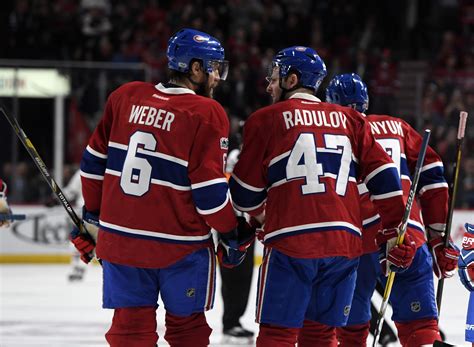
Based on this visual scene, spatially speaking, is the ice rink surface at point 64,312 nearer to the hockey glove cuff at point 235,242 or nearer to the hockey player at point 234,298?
the hockey player at point 234,298

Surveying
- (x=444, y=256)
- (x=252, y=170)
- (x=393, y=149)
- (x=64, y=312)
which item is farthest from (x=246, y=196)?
(x=64, y=312)

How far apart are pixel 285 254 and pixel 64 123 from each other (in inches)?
286

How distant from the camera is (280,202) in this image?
3.91 meters

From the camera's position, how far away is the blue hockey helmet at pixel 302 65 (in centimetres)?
403

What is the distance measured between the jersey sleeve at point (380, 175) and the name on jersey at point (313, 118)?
90mm

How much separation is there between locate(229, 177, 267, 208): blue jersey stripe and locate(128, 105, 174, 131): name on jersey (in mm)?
358

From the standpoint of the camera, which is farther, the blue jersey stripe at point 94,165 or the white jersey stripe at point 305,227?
the blue jersey stripe at point 94,165

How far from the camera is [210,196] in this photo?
Answer: 12.4 ft

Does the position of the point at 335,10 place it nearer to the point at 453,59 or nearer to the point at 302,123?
the point at 453,59

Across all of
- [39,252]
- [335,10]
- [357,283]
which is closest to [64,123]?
[39,252]

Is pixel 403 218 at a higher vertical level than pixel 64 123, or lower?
higher

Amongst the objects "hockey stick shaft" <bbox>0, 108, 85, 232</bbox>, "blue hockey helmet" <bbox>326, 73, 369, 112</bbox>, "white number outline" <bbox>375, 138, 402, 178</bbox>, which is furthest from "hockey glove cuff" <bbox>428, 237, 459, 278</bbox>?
"hockey stick shaft" <bbox>0, 108, 85, 232</bbox>

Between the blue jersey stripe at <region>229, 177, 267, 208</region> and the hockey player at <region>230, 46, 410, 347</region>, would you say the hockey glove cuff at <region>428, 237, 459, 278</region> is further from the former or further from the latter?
the blue jersey stripe at <region>229, 177, 267, 208</region>

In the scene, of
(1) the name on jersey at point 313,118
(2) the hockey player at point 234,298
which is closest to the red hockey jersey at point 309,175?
(1) the name on jersey at point 313,118
